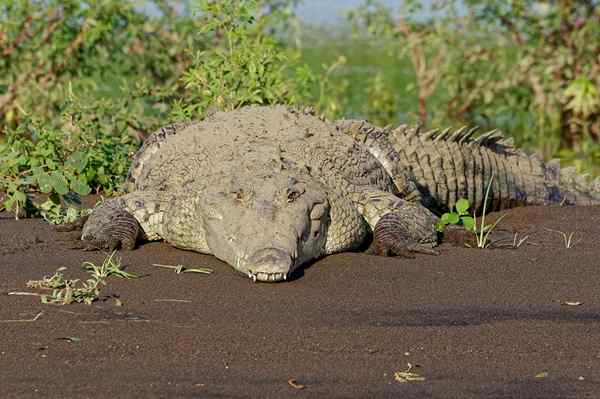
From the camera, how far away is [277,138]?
A: 7133 mm

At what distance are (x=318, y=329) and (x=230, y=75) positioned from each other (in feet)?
13.8

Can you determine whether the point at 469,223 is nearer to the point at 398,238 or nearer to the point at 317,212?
the point at 398,238

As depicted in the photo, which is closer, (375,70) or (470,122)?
(470,122)

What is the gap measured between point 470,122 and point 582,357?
1075 cm

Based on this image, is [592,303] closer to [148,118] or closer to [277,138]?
[277,138]

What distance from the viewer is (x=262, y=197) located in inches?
246

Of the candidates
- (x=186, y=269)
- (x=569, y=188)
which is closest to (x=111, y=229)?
(x=186, y=269)

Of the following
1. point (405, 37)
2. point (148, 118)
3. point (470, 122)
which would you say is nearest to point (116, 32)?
point (148, 118)

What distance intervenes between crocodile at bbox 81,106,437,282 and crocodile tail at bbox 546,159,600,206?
6.13 ft

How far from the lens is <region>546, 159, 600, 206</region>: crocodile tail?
9.13 meters

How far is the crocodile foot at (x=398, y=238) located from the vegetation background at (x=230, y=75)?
6.50 feet

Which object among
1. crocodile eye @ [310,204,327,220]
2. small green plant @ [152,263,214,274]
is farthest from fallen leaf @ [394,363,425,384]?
crocodile eye @ [310,204,327,220]

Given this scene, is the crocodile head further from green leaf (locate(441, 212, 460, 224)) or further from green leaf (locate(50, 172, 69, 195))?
green leaf (locate(50, 172, 69, 195))

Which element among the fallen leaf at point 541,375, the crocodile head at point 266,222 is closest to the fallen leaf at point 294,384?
the fallen leaf at point 541,375
